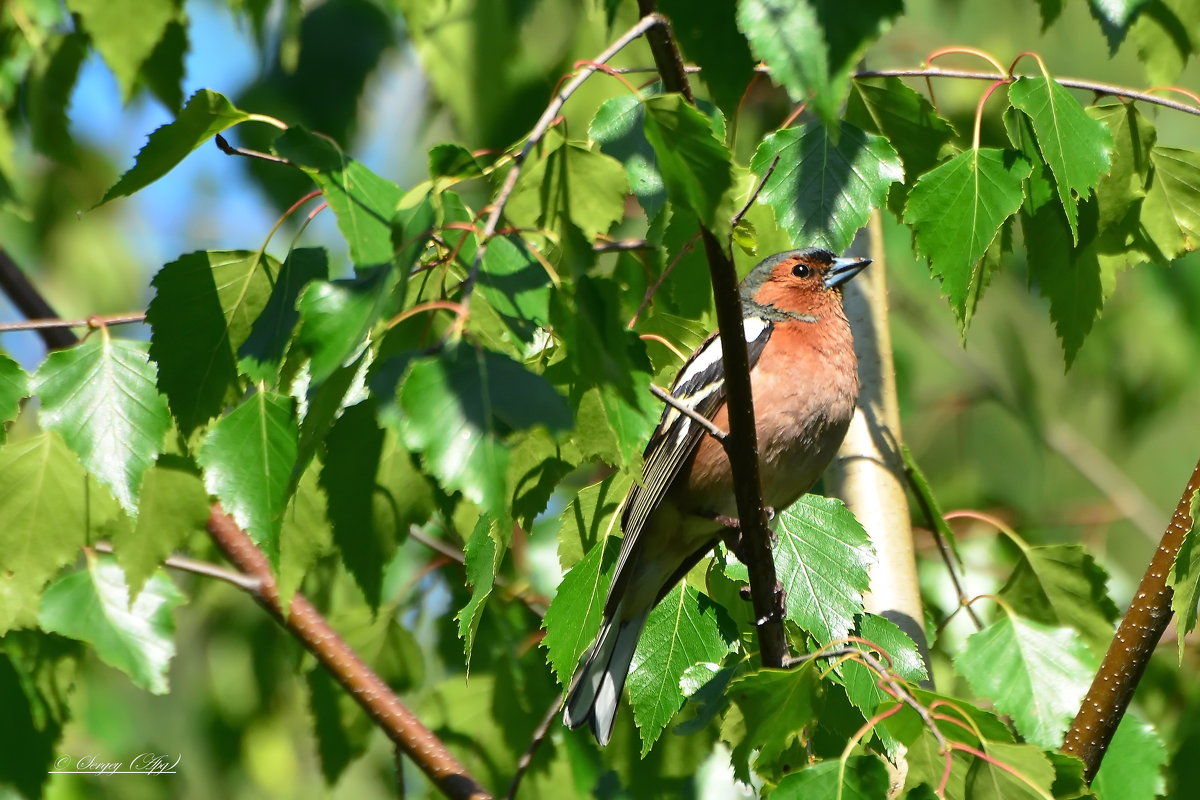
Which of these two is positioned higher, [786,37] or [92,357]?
[786,37]

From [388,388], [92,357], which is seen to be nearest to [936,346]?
[92,357]

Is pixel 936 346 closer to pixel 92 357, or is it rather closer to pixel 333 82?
pixel 333 82

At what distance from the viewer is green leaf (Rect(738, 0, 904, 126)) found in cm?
172

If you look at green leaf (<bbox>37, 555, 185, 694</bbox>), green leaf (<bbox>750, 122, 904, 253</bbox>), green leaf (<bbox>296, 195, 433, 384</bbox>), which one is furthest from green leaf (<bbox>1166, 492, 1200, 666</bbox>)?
green leaf (<bbox>37, 555, 185, 694</bbox>)

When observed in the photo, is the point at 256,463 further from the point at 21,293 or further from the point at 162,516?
the point at 21,293

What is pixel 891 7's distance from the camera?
1.72m

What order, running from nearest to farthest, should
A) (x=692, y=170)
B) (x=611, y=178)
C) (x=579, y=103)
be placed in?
(x=692, y=170) → (x=611, y=178) → (x=579, y=103)

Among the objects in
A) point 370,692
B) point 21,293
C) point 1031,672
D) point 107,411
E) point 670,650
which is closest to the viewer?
point 107,411

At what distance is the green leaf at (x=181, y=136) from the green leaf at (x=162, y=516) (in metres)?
0.80

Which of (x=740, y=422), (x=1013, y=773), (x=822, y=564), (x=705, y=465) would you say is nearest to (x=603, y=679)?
(x=705, y=465)

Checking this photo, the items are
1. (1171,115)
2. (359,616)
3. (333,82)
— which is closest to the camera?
(359,616)

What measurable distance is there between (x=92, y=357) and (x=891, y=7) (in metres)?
2.09

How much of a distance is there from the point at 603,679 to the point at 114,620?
1.44 meters

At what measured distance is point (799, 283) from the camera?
14.6 feet
